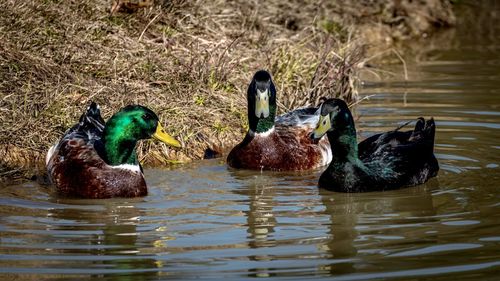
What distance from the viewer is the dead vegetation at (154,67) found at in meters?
11.1

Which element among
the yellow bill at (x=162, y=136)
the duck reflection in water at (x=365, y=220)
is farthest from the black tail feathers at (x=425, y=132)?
the yellow bill at (x=162, y=136)

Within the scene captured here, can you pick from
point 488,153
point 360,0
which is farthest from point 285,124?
point 360,0

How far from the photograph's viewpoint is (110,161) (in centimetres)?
967

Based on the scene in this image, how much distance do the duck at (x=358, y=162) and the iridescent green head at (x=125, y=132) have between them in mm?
1434

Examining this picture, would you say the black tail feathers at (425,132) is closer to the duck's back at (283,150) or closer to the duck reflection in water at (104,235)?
the duck's back at (283,150)

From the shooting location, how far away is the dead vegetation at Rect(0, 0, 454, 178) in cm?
1112

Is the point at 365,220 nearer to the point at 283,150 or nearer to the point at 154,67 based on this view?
the point at 283,150

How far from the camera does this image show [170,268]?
7.14 metres

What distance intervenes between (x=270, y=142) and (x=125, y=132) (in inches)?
77.7

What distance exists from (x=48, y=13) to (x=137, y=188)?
3.71m

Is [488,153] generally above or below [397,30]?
below

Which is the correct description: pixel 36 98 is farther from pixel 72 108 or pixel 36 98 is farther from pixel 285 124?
pixel 285 124

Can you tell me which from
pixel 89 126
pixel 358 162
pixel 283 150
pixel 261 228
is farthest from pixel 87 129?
pixel 261 228

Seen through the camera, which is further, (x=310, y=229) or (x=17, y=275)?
(x=310, y=229)
